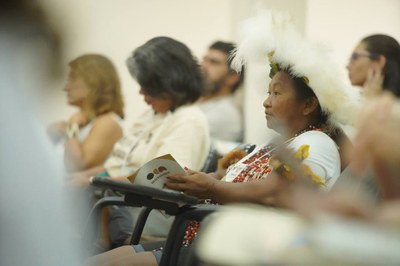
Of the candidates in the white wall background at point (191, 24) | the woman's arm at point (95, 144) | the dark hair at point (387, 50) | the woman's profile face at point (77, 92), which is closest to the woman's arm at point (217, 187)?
the dark hair at point (387, 50)

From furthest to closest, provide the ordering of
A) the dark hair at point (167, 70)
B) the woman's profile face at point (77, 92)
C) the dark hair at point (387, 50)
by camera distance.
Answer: the woman's profile face at point (77, 92) < the dark hair at point (167, 70) < the dark hair at point (387, 50)

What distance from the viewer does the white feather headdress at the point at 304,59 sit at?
248cm

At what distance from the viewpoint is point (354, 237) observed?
1215 millimetres

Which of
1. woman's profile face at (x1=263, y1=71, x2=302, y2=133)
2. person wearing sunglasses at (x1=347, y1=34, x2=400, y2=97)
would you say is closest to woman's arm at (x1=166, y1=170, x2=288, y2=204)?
woman's profile face at (x1=263, y1=71, x2=302, y2=133)

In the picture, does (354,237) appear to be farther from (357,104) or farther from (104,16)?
(104,16)

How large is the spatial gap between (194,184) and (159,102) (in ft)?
3.79

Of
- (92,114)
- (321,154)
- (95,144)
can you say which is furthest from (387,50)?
(92,114)

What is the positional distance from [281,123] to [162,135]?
960mm

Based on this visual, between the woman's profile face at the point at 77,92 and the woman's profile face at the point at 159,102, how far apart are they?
31.5 inches

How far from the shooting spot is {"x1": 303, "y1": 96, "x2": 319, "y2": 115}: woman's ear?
2539mm

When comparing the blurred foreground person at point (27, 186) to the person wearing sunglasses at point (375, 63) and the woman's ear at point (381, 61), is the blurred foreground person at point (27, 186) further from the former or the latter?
the woman's ear at point (381, 61)

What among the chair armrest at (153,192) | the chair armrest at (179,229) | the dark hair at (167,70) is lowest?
the chair armrest at (179,229)

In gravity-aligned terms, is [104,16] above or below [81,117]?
above

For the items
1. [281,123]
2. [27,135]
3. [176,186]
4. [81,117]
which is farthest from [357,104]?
[81,117]
